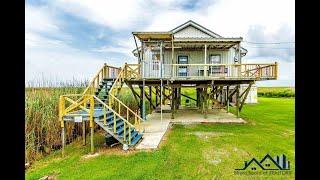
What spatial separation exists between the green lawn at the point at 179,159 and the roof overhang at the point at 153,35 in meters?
5.35

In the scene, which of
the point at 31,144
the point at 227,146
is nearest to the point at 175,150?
the point at 227,146

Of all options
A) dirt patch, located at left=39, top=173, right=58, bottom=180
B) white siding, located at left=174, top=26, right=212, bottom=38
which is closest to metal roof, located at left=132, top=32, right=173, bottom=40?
white siding, located at left=174, top=26, right=212, bottom=38

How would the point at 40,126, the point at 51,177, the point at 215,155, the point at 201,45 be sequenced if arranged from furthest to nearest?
the point at 201,45
the point at 40,126
the point at 215,155
the point at 51,177

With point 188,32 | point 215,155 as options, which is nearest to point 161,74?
point 215,155

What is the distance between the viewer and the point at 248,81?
1686cm

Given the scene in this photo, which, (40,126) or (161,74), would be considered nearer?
(40,126)

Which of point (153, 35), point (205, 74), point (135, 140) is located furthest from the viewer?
point (205, 74)

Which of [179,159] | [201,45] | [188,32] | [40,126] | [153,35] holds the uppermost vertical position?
[188,32]

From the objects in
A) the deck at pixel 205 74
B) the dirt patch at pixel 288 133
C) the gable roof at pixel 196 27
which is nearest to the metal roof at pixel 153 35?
the deck at pixel 205 74

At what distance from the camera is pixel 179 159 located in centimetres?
880

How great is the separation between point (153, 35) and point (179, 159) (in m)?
8.43

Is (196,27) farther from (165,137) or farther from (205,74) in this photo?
(165,137)
